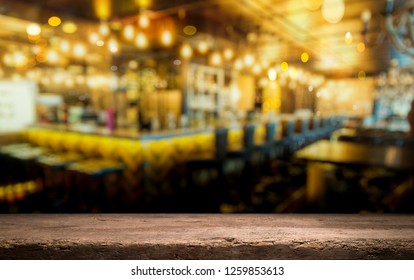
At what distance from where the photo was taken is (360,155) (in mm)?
2621

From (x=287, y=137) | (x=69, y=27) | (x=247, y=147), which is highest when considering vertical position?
(x=69, y=27)

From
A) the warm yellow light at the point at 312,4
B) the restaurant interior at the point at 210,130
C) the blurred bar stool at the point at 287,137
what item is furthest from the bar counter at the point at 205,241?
the blurred bar stool at the point at 287,137

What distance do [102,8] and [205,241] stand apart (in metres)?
5.03

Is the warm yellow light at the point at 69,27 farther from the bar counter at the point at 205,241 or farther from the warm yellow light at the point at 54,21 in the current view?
the bar counter at the point at 205,241

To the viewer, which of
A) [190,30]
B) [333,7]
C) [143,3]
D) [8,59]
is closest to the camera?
[333,7]

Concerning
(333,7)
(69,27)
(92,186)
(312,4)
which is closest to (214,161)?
(92,186)

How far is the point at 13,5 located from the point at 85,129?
233 centimetres

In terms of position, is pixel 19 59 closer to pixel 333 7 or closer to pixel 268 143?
pixel 268 143

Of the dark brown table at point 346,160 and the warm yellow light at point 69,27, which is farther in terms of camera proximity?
the warm yellow light at point 69,27

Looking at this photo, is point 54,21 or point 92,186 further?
point 54,21

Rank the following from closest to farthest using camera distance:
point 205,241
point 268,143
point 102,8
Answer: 1. point 205,241
2. point 102,8
3. point 268,143

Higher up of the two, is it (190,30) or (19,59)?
(190,30)

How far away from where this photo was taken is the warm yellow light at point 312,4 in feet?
13.4
